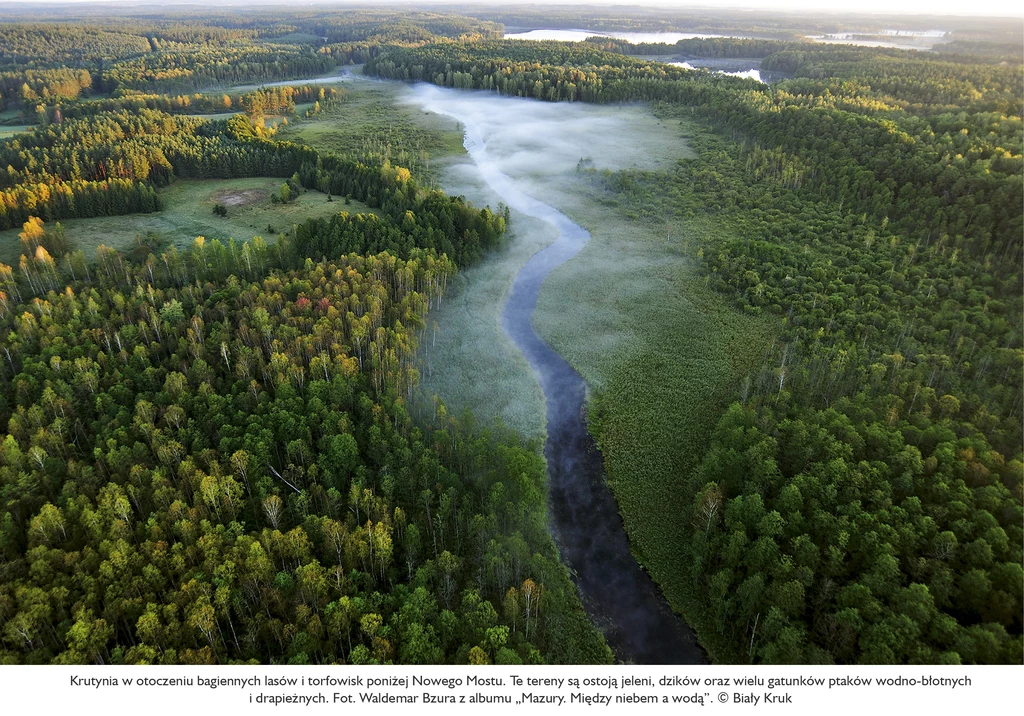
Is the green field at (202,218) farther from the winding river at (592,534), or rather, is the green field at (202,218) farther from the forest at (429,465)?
the winding river at (592,534)

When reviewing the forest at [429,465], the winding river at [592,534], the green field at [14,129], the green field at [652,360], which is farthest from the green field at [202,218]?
the green field at [14,129]

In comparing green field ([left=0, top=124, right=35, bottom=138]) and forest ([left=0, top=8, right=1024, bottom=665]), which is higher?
green field ([left=0, top=124, right=35, bottom=138])

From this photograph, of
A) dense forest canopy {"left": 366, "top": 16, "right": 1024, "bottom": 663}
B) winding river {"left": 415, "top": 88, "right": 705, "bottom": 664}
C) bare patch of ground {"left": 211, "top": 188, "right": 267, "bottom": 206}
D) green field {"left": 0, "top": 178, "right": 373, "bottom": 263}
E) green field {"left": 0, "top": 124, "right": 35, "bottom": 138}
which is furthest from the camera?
green field {"left": 0, "top": 124, "right": 35, "bottom": 138}

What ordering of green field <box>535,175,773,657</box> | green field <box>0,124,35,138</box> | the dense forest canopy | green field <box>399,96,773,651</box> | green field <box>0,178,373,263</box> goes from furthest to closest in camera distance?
green field <box>0,124,35,138</box>, green field <box>0,178,373,263</box>, green field <box>399,96,773,651</box>, green field <box>535,175,773,657</box>, the dense forest canopy

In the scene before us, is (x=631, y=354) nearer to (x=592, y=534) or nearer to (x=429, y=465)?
(x=592, y=534)

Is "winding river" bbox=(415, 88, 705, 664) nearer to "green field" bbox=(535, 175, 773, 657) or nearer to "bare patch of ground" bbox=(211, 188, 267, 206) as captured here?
"green field" bbox=(535, 175, 773, 657)

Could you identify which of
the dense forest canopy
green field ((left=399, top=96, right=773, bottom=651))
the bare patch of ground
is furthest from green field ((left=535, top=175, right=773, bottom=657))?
the bare patch of ground

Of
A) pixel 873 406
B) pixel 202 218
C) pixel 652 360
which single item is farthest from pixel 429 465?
pixel 202 218
